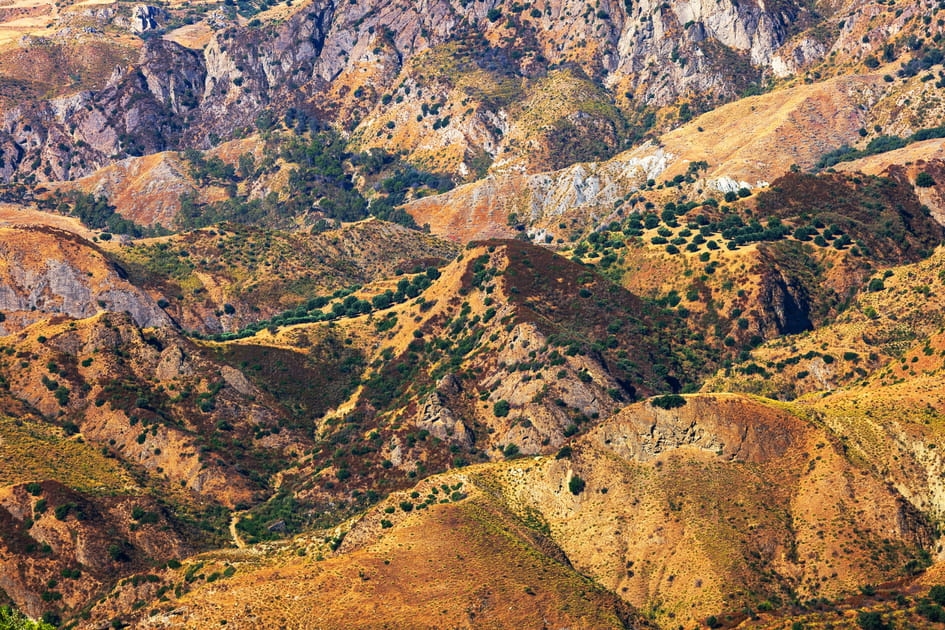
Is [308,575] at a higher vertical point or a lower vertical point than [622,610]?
higher

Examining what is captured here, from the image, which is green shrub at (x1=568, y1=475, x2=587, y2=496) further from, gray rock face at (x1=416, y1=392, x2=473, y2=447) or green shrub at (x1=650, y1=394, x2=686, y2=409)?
gray rock face at (x1=416, y1=392, x2=473, y2=447)

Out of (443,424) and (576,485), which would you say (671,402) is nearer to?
(576,485)

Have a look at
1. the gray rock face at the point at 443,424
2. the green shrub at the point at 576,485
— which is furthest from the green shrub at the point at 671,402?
the gray rock face at the point at 443,424

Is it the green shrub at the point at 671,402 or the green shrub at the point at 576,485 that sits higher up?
the green shrub at the point at 671,402

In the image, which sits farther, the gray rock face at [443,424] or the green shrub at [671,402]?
the gray rock face at [443,424]

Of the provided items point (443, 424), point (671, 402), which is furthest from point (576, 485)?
point (443, 424)

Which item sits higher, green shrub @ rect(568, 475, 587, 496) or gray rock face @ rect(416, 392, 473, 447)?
gray rock face @ rect(416, 392, 473, 447)

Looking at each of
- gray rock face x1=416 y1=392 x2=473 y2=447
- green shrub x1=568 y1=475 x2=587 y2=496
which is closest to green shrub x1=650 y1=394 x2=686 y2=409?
green shrub x1=568 y1=475 x2=587 y2=496

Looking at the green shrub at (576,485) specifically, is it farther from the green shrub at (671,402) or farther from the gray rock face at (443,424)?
the gray rock face at (443,424)

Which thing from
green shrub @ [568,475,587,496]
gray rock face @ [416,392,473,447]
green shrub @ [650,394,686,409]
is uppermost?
green shrub @ [650,394,686,409]

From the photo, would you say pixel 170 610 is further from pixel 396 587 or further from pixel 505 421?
pixel 505 421

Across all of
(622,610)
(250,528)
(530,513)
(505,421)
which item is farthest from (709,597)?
(250,528)
